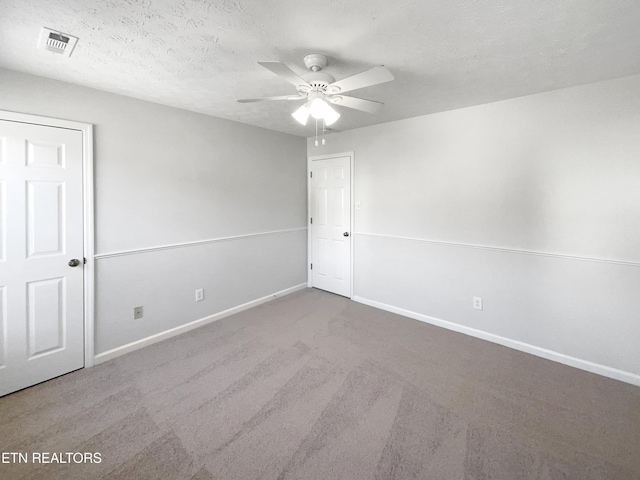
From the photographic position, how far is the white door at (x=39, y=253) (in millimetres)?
2055

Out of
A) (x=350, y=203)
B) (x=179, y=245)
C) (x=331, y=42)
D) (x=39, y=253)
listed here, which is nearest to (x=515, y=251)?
(x=350, y=203)

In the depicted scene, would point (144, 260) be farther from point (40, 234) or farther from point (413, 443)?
point (413, 443)

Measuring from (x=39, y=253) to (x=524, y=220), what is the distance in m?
4.07

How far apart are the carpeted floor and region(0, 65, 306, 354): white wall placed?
524 mm

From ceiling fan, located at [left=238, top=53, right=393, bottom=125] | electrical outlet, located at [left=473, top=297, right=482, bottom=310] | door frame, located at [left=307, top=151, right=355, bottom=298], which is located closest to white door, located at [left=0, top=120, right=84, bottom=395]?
ceiling fan, located at [left=238, top=53, right=393, bottom=125]

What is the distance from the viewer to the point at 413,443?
1668 millimetres

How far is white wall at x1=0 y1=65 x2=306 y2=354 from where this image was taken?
2.43 m

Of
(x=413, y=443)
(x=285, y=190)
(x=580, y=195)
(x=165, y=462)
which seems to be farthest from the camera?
(x=285, y=190)

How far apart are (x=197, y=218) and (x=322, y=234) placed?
1863mm

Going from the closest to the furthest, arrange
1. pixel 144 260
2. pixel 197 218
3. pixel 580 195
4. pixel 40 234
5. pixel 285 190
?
1. pixel 40 234
2. pixel 580 195
3. pixel 144 260
4. pixel 197 218
5. pixel 285 190

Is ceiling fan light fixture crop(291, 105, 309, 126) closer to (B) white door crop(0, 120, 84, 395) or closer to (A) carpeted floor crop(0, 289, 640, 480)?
(B) white door crop(0, 120, 84, 395)

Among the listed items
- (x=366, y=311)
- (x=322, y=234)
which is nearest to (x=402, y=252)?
(x=366, y=311)

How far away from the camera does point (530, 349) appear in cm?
265

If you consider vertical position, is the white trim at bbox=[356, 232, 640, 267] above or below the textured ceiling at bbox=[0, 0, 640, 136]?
below
